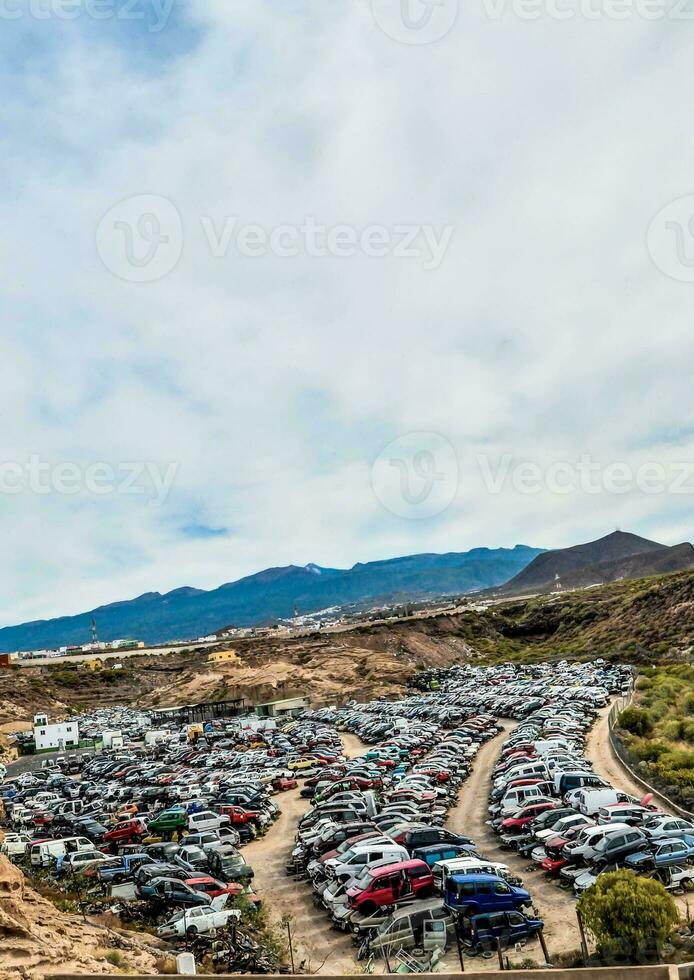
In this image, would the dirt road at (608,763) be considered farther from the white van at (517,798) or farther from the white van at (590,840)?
the white van at (590,840)

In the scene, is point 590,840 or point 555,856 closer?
point 590,840

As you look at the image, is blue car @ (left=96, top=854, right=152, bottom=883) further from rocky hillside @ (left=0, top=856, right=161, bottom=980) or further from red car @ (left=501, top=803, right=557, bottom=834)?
red car @ (left=501, top=803, right=557, bottom=834)

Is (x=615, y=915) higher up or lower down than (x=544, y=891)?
higher up

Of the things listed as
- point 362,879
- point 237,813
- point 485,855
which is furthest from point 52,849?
point 485,855

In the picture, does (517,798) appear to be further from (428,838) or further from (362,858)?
(362,858)

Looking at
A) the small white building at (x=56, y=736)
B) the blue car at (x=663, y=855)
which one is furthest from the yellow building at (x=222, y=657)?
the blue car at (x=663, y=855)

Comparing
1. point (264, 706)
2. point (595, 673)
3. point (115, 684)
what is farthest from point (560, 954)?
point (115, 684)

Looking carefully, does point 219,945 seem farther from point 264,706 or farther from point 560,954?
point 264,706
